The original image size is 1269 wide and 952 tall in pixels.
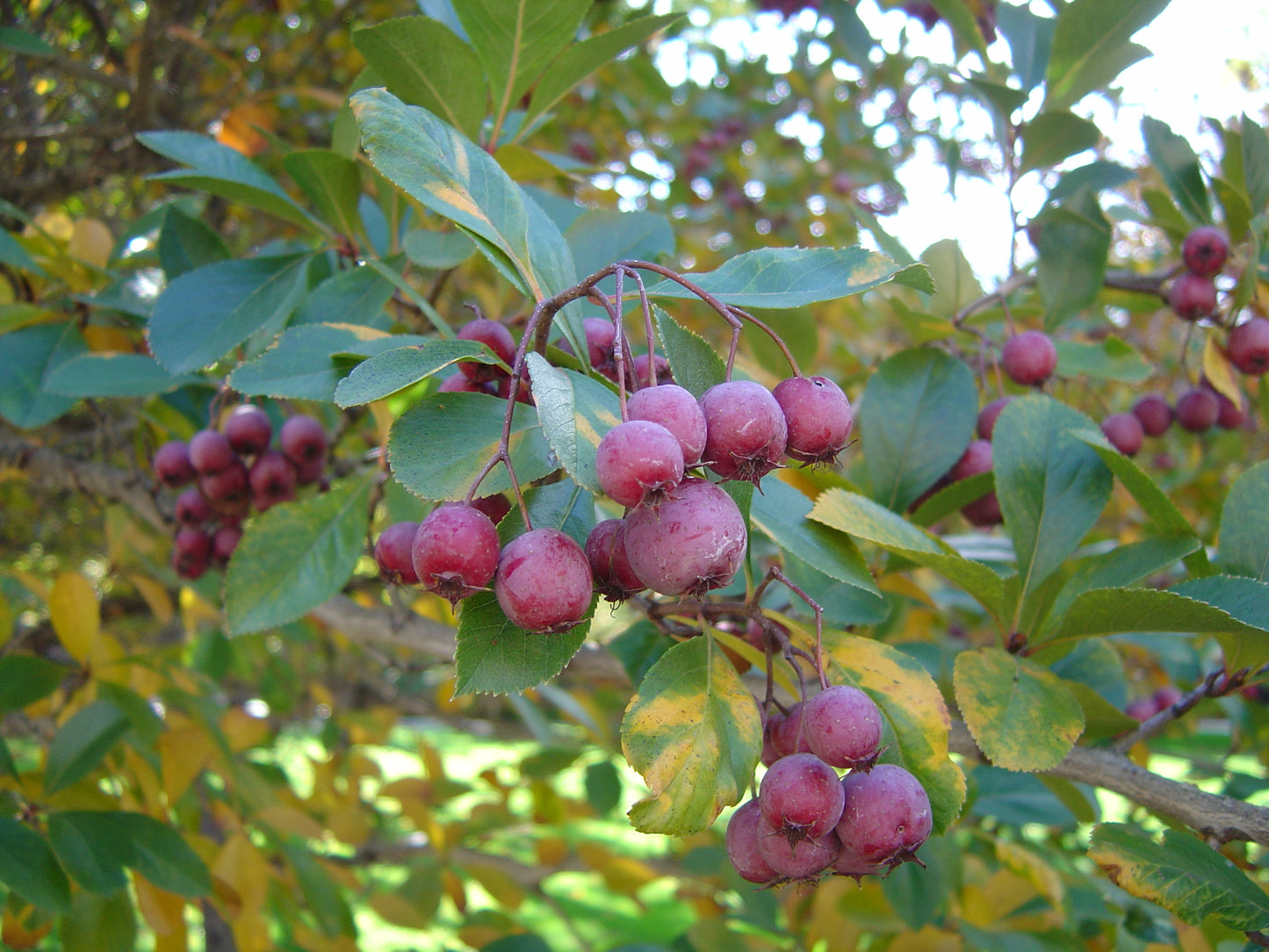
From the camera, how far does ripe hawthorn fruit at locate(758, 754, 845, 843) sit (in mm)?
783

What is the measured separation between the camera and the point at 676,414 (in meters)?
0.68

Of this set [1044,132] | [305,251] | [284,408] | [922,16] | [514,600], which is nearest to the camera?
[514,600]

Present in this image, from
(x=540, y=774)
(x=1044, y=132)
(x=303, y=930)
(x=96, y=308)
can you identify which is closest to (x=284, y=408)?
(x=96, y=308)

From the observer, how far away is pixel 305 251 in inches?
53.9

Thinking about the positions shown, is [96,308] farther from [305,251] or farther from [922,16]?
[922,16]

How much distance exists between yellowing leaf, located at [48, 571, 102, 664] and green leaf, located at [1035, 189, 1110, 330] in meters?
1.90

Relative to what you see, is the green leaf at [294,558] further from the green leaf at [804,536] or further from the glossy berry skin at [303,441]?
the green leaf at [804,536]

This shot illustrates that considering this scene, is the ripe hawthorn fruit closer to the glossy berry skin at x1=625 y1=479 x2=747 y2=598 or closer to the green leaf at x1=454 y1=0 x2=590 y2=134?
the glossy berry skin at x1=625 y1=479 x2=747 y2=598

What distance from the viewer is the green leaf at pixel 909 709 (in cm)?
89

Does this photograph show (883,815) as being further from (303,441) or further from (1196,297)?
(1196,297)

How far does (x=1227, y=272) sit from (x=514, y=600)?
1715 mm

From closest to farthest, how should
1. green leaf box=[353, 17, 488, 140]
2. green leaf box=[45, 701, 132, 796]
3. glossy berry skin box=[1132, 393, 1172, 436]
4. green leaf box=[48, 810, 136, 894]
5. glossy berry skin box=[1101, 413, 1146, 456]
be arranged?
1. green leaf box=[353, 17, 488, 140]
2. green leaf box=[48, 810, 136, 894]
3. green leaf box=[45, 701, 132, 796]
4. glossy berry skin box=[1101, 413, 1146, 456]
5. glossy berry skin box=[1132, 393, 1172, 436]

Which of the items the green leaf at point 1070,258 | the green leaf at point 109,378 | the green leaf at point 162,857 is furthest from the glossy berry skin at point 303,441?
the green leaf at point 1070,258

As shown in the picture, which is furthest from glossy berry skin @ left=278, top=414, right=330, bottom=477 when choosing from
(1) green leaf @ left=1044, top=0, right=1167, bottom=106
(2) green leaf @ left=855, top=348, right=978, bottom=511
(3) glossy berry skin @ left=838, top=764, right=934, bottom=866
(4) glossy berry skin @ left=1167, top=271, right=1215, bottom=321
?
(4) glossy berry skin @ left=1167, top=271, right=1215, bottom=321
